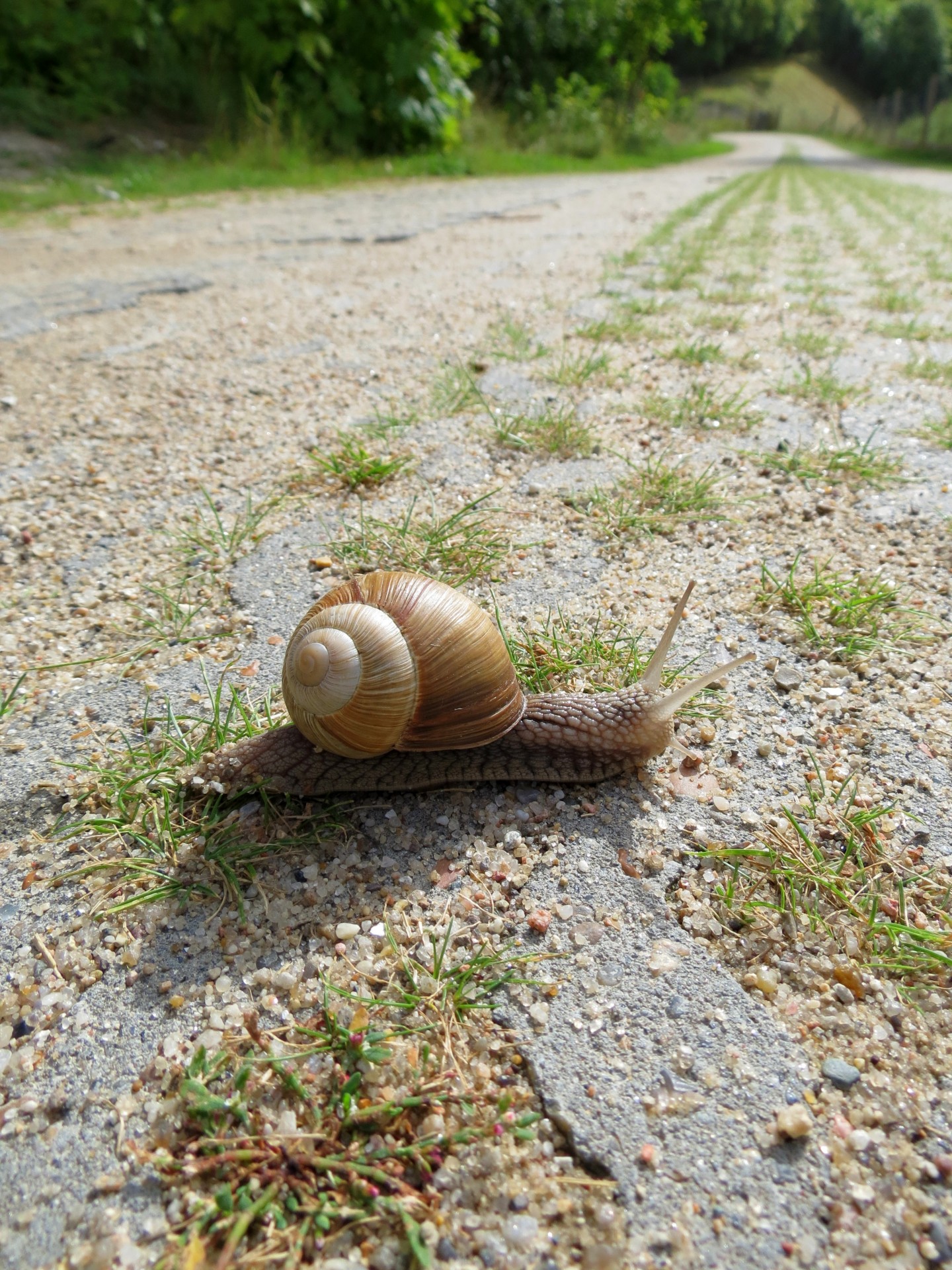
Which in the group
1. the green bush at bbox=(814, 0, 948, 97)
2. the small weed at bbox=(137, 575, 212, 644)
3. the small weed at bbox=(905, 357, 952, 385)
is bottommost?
the small weed at bbox=(137, 575, 212, 644)

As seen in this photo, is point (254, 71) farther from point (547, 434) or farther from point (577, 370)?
point (547, 434)

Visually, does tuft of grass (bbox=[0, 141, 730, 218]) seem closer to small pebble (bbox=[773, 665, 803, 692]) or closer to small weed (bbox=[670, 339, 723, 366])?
small weed (bbox=[670, 339, 723, 366])

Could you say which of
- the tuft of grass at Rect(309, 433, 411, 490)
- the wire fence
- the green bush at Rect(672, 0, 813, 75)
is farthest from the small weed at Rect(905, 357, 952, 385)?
the green bush at Rect(672, 0, 813, 75)

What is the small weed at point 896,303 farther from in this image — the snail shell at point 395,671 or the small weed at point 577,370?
the snail shell at point 395,671

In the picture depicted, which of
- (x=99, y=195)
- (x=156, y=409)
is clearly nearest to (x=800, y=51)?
(x=99, y=195)

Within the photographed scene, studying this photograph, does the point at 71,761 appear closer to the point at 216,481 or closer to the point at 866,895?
the point at 216,481

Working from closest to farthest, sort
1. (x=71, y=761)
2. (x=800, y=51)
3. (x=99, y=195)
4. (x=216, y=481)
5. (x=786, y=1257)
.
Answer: (x=786, y=1257) → (x=71, y=761) → (x=216, y=481) → (x=99, y=195) → (x=800, y=51)

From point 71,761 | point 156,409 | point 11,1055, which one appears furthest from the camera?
point 156,409
